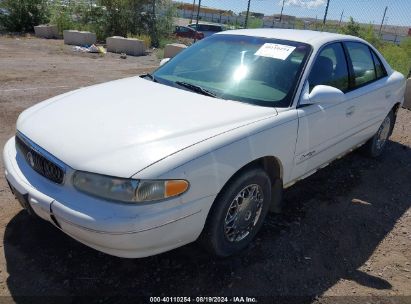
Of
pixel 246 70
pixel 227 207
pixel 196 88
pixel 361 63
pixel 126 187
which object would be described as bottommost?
pixel 227 207

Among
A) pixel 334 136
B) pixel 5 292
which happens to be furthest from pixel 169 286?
pixel 334 136

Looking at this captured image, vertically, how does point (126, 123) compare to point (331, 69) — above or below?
below

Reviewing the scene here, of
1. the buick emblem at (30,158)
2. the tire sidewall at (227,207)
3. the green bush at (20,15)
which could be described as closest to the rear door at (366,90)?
the tire sidewall at (227,207)

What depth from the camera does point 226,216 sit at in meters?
2.74

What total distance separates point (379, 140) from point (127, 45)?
1175 cm

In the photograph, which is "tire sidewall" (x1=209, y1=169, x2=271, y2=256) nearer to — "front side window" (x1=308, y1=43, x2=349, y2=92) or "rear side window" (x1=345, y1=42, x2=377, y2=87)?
"front side window" (x1=308, y1=43, x2=349, y2=92)

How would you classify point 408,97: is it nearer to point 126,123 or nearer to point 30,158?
point 126,123

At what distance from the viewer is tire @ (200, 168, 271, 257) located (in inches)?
104

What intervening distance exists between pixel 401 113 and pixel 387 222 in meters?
5.16

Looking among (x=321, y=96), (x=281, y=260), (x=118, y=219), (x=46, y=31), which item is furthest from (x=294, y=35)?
(x=46, y=31)

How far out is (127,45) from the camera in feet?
48.8

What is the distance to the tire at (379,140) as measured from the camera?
16.7 ft

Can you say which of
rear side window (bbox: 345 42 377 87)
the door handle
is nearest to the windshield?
the door handle

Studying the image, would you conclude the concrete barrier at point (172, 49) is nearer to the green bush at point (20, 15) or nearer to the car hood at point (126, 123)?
the car hood at point (126, 123)
